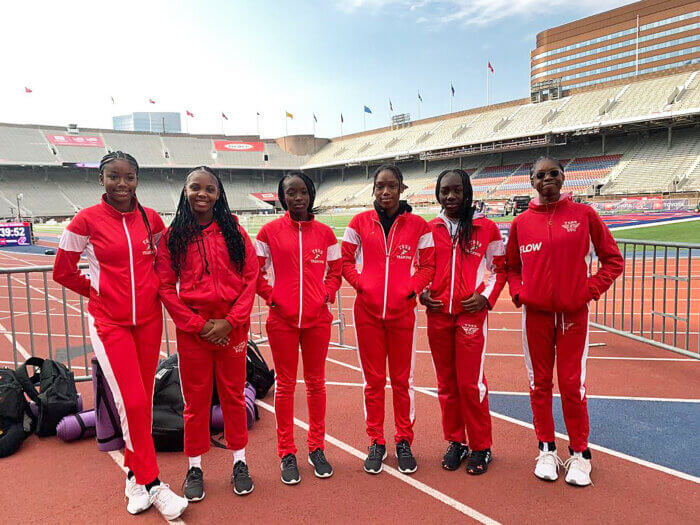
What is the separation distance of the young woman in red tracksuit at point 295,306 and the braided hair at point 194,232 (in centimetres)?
23

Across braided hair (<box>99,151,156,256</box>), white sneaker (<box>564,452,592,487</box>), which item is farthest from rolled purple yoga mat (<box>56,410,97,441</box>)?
white sneaker (<box>564,452,592,487</box>)

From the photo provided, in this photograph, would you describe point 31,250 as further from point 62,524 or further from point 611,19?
point 611,19

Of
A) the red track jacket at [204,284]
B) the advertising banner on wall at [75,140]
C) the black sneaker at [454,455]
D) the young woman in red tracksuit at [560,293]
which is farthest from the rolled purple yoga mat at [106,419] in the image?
the advertising banner on wall at [75,140]

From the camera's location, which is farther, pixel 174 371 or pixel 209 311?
pixel 174 371

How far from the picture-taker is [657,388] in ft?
14.0

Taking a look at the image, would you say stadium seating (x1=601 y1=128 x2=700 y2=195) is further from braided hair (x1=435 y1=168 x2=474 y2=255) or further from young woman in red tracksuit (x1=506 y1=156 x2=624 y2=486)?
braided hair (x1=435 y1=168 x2=474 y2=255)

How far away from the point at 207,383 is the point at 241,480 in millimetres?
620

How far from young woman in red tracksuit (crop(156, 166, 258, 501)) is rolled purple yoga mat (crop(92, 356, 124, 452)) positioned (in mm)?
698

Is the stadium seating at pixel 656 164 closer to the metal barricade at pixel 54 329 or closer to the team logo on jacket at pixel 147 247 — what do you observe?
the metal barricade at pixel 54 329

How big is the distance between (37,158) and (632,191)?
52.0 meters

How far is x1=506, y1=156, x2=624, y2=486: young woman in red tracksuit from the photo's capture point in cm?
285

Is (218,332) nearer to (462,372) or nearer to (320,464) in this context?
(320,464)

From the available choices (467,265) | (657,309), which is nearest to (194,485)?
(467,265)

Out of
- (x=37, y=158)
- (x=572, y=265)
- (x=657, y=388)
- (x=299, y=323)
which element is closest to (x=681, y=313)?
(x=657, y=388)
